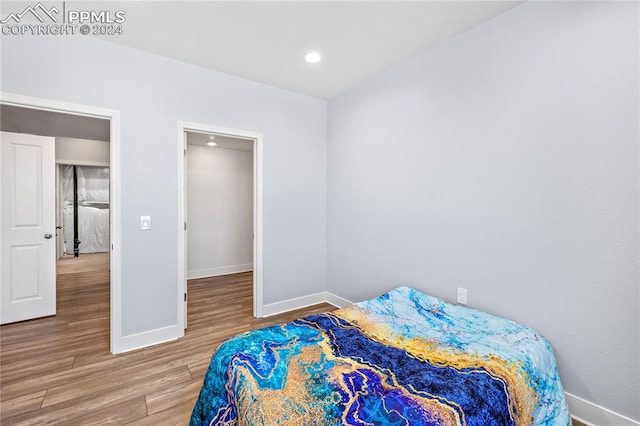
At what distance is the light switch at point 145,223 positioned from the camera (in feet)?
8.50

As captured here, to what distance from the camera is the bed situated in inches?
46.3

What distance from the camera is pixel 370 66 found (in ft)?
9.24

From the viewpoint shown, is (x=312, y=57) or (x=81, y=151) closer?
(x=312, y=57)

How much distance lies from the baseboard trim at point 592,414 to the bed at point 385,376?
166 millimetres

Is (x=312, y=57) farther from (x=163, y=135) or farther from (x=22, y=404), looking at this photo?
(x=22, y=404)

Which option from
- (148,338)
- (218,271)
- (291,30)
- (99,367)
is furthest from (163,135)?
(218,271)

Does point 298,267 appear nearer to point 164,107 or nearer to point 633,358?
point 164,107

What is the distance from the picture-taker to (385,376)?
1.40 meters

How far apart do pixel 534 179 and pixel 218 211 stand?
4.92 metres

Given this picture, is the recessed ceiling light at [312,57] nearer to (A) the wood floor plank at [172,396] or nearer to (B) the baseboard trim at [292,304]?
(B) the baseboard trim at [292,304]

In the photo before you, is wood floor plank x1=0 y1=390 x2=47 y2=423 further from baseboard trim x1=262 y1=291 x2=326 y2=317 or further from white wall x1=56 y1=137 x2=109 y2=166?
white wall x1=56 y1=137 x2=109 y2=166

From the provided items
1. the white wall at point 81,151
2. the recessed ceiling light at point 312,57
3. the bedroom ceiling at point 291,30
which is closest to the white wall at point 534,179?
the bedroom ceiling at point 291,30

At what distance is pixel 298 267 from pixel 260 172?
50.9 inches

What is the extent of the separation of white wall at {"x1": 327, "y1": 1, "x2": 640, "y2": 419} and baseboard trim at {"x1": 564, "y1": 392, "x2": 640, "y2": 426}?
4cm
